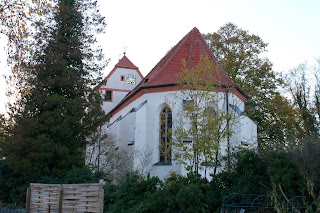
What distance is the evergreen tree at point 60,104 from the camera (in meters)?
16.9

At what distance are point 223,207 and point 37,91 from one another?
11346mm

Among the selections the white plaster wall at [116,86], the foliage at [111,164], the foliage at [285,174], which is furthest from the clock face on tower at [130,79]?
the foliage at [285,174]

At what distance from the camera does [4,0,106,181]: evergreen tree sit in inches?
664

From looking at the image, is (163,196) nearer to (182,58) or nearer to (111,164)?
(111,164)

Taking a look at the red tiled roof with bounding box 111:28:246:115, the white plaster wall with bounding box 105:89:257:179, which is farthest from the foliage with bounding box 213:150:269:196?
the red tiled roof with bounding box 111:28:246:115

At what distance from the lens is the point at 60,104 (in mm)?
18203

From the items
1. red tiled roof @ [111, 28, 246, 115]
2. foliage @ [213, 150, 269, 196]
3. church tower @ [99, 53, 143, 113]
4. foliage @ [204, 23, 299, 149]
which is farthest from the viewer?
church tower @ [99, 53, 143, 113]

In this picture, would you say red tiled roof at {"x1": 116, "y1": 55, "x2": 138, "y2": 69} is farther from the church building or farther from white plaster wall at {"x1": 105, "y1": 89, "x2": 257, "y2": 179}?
white plaster wall at {"x1": 105, "y1": 89, "x2": 257, "y2": 179}

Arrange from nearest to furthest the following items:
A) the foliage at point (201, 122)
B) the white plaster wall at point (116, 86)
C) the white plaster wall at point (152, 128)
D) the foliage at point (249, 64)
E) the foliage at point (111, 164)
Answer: the foliage at point (201, 122)
the foliage at point (111, 164)
the white plaster wall at point (152, 128)
the foliage at point (249, 64)
the white plaster wall at point (116, 86)

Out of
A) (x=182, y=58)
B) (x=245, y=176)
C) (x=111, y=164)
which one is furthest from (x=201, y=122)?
(x=111, y=164)

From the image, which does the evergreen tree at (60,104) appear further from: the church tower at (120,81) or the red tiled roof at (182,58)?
the church tower at (120,81)

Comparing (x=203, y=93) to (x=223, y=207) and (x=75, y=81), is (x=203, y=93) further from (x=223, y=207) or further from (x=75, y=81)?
(x=75, y=81)

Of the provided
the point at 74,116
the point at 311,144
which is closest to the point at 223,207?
the point at 311,144

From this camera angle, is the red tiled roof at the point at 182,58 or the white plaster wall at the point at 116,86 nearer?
the red tiled roof at the point at 182,58
